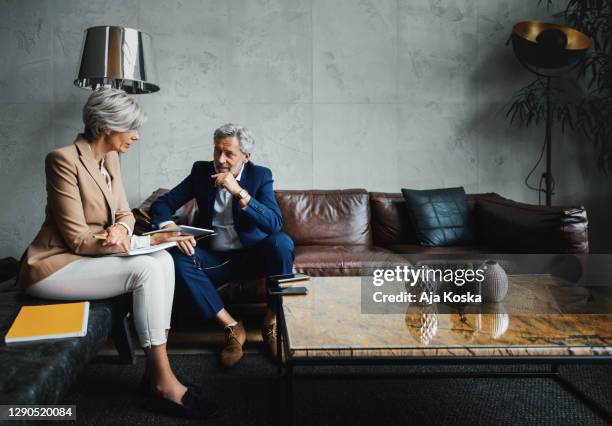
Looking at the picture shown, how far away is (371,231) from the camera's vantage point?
3.31m

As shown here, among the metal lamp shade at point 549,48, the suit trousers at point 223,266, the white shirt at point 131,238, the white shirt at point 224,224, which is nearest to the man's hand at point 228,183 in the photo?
the white shirt at point 224,224

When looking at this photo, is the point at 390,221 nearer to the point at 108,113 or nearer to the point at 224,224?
the point at 224,224

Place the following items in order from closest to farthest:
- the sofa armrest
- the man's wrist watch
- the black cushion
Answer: the man's wrist watch
the sofa armrest
the black cushion

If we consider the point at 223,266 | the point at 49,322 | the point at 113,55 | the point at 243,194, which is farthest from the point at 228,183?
the point at 113,55

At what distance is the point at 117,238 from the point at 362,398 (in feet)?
3.45

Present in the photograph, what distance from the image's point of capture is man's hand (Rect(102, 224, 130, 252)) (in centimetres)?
173

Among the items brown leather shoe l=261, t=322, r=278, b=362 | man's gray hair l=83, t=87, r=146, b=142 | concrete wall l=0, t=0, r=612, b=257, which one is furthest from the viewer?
concrete wall l=0, t=0, r=612, b=257

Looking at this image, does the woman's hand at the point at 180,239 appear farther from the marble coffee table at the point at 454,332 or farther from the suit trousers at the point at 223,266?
the marble coffee table at the point at 454,332

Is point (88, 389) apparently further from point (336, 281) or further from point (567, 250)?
point (567, 250)

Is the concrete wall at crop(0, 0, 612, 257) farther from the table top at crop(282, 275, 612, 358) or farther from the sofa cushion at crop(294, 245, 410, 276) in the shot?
the table top at crop(282, 275, 612, 358)

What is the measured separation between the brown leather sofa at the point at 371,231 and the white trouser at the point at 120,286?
0.56 m

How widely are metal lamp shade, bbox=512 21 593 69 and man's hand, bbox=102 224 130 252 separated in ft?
9.22

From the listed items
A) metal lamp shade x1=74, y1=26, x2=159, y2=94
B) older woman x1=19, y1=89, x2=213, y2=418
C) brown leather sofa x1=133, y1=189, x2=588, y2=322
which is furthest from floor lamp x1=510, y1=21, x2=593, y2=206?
older woman x1=19, y1=89, x2=213, y2=418

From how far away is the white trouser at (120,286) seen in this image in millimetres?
1693
